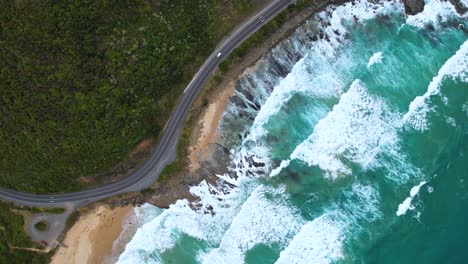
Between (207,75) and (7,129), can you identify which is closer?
(7,129)

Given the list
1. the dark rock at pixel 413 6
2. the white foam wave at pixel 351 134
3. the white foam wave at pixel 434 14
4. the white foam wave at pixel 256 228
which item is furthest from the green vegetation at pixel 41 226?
the dark rock at pixel 413 6

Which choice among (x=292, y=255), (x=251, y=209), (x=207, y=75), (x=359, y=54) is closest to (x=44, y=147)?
(x=207, y=75)

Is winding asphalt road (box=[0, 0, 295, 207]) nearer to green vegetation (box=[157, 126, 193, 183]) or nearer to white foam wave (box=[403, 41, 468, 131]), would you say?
green vegetation (box=[157, 126, 193, 183])

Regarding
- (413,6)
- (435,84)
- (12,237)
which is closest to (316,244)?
(435,84)

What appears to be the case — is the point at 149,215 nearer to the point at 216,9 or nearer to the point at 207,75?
the point at 207,75

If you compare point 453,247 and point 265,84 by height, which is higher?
point 265,84

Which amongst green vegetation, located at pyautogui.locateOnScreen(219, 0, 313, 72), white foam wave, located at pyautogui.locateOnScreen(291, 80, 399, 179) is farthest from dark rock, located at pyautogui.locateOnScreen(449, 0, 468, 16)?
green vegetation, located at pyautogui.locateOnScreen(219, 0, 313, 72)
